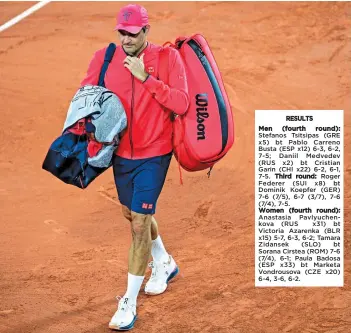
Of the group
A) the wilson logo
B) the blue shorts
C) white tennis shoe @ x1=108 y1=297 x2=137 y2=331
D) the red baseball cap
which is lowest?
white tennis shoe @ x1=108 y1=297 x2=137 y2=331

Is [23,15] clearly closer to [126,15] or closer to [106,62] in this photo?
[106,62]

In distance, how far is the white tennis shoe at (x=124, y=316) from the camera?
966cm

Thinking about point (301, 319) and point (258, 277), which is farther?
point (258, 277)

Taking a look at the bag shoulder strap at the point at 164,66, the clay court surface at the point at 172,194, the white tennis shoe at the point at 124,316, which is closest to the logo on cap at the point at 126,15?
the bag shoulder strap at the point at 164,66

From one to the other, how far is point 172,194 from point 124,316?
9.07 ft

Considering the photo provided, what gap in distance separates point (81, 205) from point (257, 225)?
83.4 inches

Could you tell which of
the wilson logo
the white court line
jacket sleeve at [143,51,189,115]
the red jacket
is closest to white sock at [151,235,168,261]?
the red jacket

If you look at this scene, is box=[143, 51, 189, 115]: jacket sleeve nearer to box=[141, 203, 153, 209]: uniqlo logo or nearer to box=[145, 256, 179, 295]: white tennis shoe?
box=[141, 203, 153, 209]: uniqlo logo

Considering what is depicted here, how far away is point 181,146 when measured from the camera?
31.2 ft

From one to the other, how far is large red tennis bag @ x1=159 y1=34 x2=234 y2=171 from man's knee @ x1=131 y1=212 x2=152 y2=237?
0.61 meters

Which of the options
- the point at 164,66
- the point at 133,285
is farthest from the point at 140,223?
the point at 164,66

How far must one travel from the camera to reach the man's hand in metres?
9.20

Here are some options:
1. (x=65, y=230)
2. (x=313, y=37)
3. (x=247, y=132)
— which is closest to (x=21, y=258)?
(x=65, y=230)

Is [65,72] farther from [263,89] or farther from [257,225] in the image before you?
[257,225]
